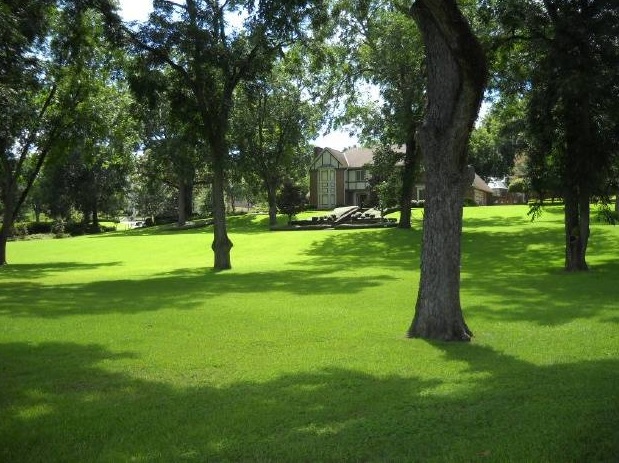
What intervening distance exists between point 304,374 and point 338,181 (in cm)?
7147

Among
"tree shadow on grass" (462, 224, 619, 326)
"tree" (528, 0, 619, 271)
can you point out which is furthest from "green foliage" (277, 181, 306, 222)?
"tree" (528, 0, 619, 271)

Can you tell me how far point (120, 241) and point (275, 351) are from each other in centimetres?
3623

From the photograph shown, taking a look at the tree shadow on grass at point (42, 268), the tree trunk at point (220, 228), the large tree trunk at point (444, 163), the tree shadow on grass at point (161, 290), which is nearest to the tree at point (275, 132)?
the tree shadow on grass at point (42, 268)

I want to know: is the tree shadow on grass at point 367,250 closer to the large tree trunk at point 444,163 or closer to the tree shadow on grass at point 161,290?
the tree shadow on grass at point 161,290

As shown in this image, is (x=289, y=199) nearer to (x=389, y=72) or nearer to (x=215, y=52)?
(x=389, y=72)

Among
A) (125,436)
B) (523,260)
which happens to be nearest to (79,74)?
(523,260)

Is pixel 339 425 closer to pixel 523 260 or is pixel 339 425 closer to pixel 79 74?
pixel 523 260

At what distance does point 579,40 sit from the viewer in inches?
725

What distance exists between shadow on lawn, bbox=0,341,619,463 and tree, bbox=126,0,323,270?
15303 millimetres

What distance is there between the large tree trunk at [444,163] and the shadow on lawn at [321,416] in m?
2.02

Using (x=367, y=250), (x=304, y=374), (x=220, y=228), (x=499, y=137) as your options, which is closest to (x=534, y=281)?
(x=220, y=228)

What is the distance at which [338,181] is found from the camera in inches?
3086

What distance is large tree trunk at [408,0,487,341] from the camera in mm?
9484

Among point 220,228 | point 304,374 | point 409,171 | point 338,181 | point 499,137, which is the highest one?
point 499,137
